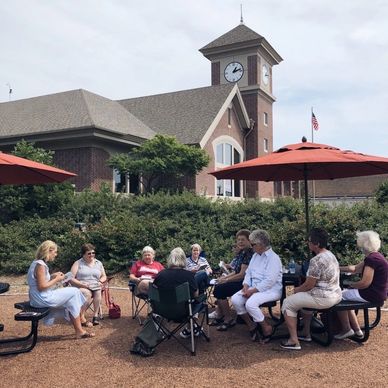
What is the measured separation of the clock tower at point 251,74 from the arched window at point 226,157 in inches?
48.6

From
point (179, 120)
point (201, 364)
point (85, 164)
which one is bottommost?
point (201, 364)

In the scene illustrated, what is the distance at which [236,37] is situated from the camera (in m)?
33.4

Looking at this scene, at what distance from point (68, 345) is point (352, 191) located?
159 ft

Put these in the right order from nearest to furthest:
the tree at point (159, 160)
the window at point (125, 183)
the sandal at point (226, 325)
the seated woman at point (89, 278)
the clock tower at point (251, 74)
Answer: the sandal at point (226, 325) < the seated woman at point (89, 278) < the tree at point (159, 160) < the window at point (125, 183) < the clock tower at point (251, 74)

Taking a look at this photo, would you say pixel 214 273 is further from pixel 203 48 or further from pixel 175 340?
pixel 203 48

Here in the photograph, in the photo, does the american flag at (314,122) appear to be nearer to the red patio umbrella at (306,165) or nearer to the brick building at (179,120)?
the brick building at (179,120)

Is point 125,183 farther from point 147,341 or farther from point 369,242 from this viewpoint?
point 369,242

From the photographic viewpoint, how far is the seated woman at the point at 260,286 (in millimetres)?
5367

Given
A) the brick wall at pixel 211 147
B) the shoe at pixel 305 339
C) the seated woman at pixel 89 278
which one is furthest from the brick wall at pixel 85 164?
the shoe at pixel 305 339

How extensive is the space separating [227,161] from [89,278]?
22.8 meters

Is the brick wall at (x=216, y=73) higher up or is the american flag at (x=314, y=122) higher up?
the brick wall at (x=216, y=73)

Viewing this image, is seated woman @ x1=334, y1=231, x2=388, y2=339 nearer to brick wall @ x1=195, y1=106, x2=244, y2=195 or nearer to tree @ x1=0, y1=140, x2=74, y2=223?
tree @ x1=0, y1=140, x2=74, y2=223

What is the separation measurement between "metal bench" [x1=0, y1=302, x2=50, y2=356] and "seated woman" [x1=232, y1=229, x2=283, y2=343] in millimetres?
2411

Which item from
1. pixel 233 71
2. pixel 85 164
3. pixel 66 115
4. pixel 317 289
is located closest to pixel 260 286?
pixel 317 289
